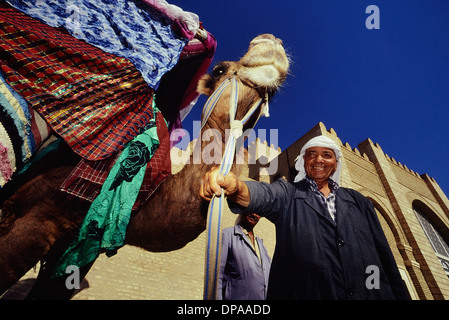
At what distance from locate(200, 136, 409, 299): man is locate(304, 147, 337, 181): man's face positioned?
55mm

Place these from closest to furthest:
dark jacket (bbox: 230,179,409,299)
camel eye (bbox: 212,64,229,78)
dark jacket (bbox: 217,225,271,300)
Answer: dark jacket (bbox: 230,179,409,299)
camel eye (bbox: 212,64,229,78)
dark jacket (bbox: 217,225,271,300)

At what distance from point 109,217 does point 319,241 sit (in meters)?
1.38

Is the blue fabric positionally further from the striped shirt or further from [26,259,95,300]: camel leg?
[26,259,95,300]: camel leg

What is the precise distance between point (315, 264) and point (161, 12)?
2761 millimetres

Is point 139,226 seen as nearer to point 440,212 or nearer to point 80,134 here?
point 80,134

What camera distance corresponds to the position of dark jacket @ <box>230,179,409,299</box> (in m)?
1.43

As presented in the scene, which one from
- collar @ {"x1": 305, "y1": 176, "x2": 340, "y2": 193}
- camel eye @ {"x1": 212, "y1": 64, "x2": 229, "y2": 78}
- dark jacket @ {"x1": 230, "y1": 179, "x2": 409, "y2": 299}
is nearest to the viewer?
dark jacket @ {"x1": 230, "y1": 179, "x2": 409, "y2": 299}

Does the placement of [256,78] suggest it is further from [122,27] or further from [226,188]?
[122,27]

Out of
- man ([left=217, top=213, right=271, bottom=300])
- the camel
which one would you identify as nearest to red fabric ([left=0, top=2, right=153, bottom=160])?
the camel

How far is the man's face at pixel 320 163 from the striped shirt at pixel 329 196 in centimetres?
6

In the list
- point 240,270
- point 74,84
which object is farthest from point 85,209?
point 240,270

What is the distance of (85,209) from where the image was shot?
1.65 metres
